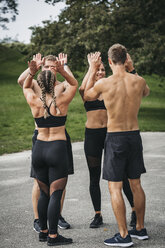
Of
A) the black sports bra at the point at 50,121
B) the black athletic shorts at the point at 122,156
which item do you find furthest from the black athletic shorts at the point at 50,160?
the black athletic shorts at the point at 122,156

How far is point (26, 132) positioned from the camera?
18.8m

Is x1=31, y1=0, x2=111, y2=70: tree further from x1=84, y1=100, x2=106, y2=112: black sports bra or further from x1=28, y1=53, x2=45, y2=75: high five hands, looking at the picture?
x1=28, y1=53, x2=45, y2=75: high five hands

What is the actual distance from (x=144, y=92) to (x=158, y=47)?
54.9 feet

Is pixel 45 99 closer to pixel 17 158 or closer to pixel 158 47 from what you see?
pixel 17 158

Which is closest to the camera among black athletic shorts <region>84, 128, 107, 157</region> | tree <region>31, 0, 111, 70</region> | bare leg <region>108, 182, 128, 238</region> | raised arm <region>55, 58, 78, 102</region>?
bare leg <region>108, 182, 128, 238</region>

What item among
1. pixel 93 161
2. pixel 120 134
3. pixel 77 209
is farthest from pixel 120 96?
pixel 77 209

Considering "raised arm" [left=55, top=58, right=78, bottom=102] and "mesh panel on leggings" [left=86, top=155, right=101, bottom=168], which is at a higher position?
"raised arm" [left=55, top=58, right=78, bottom=102]

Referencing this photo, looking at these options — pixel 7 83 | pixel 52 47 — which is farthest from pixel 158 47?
pixel 7 83

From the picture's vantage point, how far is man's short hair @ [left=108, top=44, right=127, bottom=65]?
457 centimetres

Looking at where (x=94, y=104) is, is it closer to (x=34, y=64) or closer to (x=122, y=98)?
(x=122, y=98)

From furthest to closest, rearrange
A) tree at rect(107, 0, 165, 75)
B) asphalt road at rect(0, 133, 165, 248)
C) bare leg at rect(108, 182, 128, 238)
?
tree at rect(107, 0, 165, 75)
asphalt road at rect(0, 133, 165, 248)
bare leg at rect(108, 182, 128, 238)

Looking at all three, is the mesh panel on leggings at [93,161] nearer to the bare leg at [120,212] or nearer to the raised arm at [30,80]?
the bare leg at [120,212]

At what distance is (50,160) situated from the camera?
14.9 ft

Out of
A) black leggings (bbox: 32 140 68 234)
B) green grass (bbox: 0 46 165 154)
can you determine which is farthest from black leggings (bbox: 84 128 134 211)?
green grass (bbox: 0 46 165 154)
